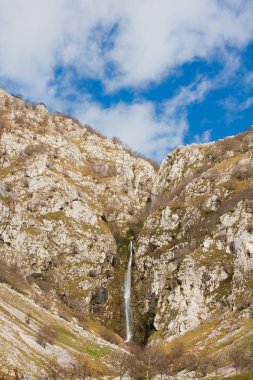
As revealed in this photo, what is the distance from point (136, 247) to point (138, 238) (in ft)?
14.8

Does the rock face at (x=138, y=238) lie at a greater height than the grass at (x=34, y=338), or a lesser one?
greater

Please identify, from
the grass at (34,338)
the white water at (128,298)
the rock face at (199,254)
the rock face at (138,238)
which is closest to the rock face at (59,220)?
the rock face at (138,238)

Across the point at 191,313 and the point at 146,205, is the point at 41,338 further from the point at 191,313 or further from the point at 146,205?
the point at 146,205

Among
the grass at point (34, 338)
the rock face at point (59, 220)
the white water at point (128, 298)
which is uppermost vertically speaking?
the rock face at point (59, 220)

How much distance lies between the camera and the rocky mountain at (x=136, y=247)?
117m

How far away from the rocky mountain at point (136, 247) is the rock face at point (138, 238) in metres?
0.38

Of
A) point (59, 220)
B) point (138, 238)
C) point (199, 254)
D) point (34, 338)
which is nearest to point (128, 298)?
point (199, 254)

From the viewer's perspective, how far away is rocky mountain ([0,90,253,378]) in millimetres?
116938

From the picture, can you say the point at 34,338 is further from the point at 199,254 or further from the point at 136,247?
the point at 136,247

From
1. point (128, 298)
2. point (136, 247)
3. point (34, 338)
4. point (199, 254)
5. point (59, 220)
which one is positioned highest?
point (59, 220)

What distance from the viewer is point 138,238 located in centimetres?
16475

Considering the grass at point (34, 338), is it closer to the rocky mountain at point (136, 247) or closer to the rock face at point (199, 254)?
the rocky mountain at point (136, 247)

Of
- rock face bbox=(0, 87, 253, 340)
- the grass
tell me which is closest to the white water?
rock face bbox=(0, 87, 253, 340)

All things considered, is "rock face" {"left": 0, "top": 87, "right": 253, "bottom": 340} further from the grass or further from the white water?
the grass
